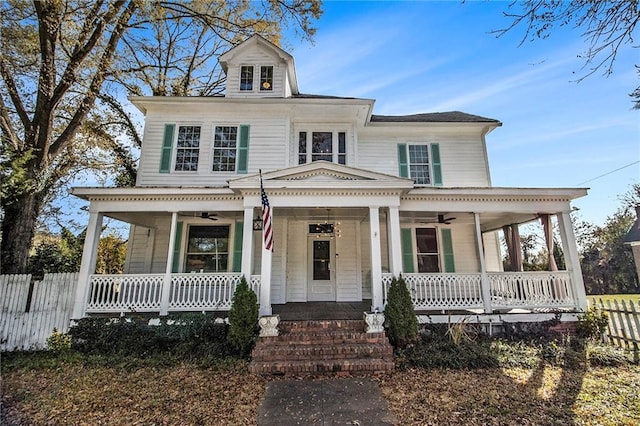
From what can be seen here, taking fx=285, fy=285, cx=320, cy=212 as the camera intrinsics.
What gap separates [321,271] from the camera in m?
9.66

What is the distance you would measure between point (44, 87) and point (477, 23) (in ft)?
38.0

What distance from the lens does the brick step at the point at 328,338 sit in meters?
6.18

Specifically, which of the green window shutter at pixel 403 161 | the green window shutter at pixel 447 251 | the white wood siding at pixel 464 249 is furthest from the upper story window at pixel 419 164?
the white wood siding at pixel 464 249

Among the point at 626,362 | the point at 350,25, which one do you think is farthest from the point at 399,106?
the point at 626,362

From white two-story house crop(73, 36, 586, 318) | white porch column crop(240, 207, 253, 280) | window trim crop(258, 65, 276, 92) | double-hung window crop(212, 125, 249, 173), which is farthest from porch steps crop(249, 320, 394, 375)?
window trim crop(258, 65, 276, 92)

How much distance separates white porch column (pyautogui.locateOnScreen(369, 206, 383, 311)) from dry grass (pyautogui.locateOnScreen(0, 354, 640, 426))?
1695 millimetres

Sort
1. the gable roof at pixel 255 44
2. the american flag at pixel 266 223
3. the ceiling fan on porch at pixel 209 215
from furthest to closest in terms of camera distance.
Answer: the gable roof at pixel 255 44
the ceiling fan on porch at pixel 209 215
the american flag at pixel 266 223

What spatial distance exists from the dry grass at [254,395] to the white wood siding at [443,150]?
20.8ft

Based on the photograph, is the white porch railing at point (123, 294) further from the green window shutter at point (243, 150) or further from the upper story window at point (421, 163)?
the upper story window at point (421, 163)

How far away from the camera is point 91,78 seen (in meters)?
9.70

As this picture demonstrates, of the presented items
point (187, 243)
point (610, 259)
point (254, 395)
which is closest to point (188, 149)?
point (187, 243)

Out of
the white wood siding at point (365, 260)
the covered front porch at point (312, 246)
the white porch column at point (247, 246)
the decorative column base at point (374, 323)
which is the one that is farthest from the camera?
the white wood siding at point (365, 260)

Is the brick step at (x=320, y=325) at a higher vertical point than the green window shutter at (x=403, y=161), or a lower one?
lower

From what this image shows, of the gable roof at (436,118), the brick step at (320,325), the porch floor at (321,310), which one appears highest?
the gable roof at (436,118)
